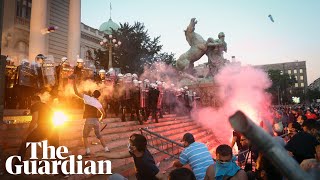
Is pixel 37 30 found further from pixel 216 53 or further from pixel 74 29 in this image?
pixel 216 53

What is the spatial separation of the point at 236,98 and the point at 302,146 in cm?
1784

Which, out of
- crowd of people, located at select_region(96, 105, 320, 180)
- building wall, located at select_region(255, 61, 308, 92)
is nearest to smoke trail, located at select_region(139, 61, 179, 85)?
crowd of people, located at select_region(96, 105, 320, 180)

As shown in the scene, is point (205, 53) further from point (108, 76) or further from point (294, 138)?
point (294, 138)

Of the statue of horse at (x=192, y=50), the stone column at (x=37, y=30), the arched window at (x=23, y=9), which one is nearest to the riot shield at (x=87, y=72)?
the stone column at (x=37, y=30)

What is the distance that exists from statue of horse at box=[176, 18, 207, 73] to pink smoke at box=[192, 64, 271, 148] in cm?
362

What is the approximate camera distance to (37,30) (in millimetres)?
19859

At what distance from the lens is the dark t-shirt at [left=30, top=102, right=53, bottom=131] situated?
632 centimetres

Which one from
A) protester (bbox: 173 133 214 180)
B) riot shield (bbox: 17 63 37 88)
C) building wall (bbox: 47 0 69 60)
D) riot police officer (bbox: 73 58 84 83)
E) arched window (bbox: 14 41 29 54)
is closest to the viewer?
protester (bbox: 173 133 214 180)

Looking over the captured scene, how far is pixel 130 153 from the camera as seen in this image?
419 centimetres

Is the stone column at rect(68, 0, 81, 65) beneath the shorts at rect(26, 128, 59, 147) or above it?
above

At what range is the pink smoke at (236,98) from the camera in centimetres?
1958

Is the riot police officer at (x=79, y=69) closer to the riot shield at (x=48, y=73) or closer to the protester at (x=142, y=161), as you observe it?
the riot shield at (x=48, y=73)

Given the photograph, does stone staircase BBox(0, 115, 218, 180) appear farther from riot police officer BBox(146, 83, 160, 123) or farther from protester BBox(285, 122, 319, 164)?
protester BBox(285, 122, 319, 164)

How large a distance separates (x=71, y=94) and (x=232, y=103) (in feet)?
47.4
